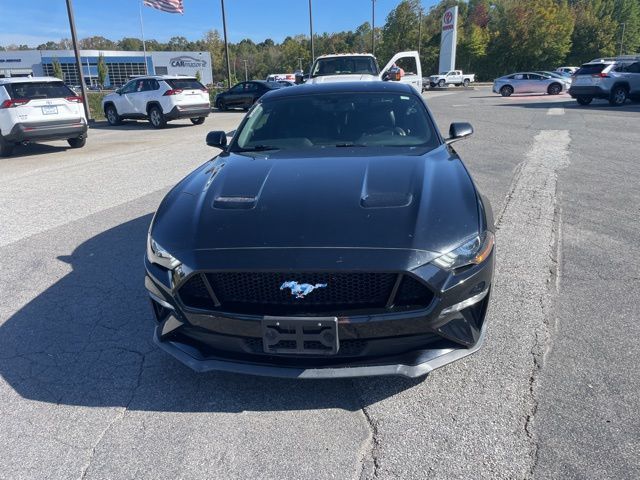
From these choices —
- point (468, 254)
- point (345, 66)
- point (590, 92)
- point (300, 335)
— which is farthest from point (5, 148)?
point (590, 92)

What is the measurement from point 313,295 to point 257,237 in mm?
426

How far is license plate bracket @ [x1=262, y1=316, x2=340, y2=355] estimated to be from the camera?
2.32 meters

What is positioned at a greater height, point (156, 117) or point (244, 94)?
point (244, 94)

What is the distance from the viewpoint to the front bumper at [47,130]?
1100 centimetres

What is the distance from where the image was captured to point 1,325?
361 cm

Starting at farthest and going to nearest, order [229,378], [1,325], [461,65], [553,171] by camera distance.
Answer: [461,65] → [553,171] → [1,325] → [229,378]

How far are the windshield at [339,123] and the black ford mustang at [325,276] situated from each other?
951 millimetres

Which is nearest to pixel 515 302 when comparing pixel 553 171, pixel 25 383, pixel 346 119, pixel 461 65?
pixel 346 119

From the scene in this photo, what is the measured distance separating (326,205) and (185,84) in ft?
53.5

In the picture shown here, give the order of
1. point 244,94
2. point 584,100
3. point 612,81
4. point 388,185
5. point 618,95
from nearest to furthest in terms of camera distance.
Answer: point 388,185
point 612,81
point 618,95
point 584,100
point 244,94

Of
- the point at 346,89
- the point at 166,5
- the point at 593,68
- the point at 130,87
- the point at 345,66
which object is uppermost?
the point at 166,5

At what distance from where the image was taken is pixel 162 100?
55.8 ft

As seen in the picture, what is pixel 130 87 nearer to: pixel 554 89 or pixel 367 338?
pixel 367 338

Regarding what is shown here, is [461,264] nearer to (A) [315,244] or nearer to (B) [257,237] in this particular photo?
(A) [315,244]
